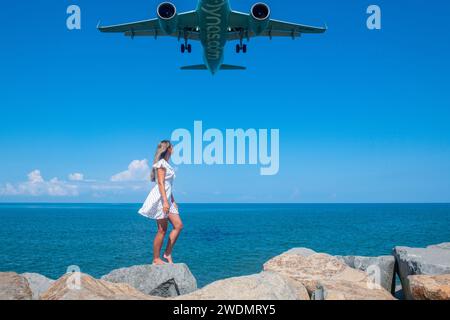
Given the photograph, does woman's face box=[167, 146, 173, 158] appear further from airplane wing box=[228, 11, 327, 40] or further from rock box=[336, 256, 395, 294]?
airplane wing box=[228, 11, 327, 40]

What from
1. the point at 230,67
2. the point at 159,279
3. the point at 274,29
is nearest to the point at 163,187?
the point at 159,279

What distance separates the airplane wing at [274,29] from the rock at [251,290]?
1939cm

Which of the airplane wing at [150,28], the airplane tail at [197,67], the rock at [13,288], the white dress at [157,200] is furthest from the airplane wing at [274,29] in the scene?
the rock at [13,288]

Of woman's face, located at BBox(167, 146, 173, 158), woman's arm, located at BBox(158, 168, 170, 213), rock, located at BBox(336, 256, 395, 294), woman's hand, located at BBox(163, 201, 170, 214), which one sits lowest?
rock, located at BBox(336, 256, 395, 294)

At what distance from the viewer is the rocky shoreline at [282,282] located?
545 cm

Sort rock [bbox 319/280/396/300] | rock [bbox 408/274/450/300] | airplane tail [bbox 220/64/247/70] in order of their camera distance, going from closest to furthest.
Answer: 1. rock [bbox 319/280/396/300]
2. rock [bbox 408/274/450/300]
3. airplane tail [bbox 220/64/247/70]

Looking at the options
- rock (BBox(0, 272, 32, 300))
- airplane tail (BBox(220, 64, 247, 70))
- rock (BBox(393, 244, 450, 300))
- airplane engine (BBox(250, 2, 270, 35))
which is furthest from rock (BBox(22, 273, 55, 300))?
airplane tail (BBox(220, 64, 247, 70))

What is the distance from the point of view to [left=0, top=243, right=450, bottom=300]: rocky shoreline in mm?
5449

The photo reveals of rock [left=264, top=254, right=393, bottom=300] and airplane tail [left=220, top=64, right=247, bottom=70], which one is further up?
airplane tail [left=220, top=64, right=247, bottom=70]

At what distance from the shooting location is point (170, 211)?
7805 mm

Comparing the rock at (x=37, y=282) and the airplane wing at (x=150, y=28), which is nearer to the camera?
the rock at (x=37, y=282)

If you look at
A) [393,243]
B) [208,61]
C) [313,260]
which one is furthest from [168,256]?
[393,243]

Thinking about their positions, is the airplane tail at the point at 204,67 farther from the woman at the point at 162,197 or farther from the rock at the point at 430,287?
the rock at the point at 430,287
